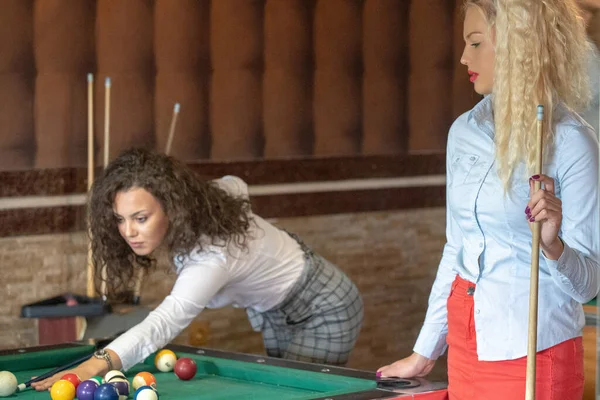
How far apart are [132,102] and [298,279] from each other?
1.32 m

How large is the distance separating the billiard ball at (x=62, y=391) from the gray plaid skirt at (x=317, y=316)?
93cm

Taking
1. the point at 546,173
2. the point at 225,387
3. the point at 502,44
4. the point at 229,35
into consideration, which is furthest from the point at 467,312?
the point at 229,35

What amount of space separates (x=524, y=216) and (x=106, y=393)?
3.39 feet

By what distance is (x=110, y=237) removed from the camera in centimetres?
303

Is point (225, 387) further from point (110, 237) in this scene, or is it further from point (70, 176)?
point (70, 176)

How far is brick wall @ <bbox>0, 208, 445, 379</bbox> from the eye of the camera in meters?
3.83

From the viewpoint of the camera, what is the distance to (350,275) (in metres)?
4.79

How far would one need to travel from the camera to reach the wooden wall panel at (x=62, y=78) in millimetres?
3842

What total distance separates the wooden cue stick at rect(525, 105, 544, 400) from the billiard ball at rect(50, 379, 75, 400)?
113 centimetres

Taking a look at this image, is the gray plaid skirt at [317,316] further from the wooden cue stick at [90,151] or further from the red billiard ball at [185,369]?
the wooden cue stick at [90,151]

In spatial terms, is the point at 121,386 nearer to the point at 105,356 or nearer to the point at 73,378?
the point at 73,378

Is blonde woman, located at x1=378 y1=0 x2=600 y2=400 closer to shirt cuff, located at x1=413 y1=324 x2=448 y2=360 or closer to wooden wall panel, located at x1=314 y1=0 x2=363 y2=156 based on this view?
shirt cuff, located at x1=413 y1=324 x2=448 y2=360

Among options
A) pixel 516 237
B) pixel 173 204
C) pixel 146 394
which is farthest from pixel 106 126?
pixel 516 237

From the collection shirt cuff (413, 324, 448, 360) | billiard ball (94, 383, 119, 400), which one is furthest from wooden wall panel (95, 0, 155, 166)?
shirt cuff (413, 324, 448, 360)
